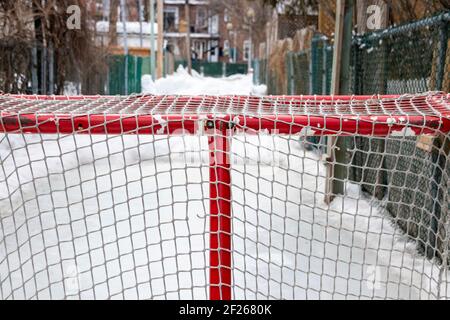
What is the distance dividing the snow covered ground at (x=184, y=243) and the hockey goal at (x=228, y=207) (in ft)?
0.05

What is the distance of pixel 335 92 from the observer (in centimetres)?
512

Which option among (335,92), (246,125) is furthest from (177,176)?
(246,125)

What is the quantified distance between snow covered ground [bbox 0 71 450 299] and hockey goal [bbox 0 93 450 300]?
0.02 meters

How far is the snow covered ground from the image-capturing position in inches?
98.1

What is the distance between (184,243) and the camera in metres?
3.84

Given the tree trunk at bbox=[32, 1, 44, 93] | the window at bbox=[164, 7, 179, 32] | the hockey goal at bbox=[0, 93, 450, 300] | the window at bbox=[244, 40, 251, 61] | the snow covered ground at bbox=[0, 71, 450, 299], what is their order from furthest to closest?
the window at bbox=[244, 40, 251, 61]
the window at bbox=[164, 7, 179, 32]
the tree trunk at bbox=[32, 1, 44, 93]
the snow covered ground at bbox=[0, 71, 450, 299]
the hockey goal at bbox=[0, 93, 450, 300]

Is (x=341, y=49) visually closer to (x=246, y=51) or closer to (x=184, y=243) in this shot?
(x=184, y=243)

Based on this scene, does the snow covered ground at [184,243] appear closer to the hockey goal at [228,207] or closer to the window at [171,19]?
the hockey goal at [228,207]

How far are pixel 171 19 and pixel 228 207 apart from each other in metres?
45.0

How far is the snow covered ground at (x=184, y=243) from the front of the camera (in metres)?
2.49

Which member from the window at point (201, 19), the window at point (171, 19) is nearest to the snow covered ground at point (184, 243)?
the window at point (171, 19)

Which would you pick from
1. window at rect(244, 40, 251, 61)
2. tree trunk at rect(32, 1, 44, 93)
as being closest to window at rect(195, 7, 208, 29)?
window at rect(244, 40, 251, 61)

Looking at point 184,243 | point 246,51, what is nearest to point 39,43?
point 184,243

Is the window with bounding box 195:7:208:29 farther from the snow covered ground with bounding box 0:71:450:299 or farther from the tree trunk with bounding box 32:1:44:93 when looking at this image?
the snow covered ground with bounding box 0:71:450:299
